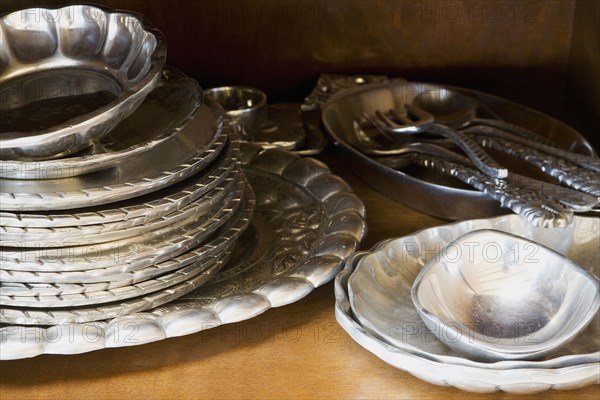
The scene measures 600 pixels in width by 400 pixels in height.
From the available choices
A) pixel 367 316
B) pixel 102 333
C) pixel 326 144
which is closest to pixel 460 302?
pixel 367 316

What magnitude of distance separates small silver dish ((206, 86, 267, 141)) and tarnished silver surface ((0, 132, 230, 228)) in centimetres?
19

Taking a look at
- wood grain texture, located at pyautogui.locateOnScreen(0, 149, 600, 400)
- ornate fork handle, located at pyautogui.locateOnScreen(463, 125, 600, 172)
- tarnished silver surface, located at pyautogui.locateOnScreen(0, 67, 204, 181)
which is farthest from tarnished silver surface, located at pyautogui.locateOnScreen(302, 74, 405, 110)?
wood grain texture, located at pyautogui.locateOnScreen(0, 149, 600, 400)

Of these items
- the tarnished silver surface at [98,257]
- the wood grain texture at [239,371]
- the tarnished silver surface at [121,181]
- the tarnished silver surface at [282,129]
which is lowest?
the wood grain texture at [239,371]

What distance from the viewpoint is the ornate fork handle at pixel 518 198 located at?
648 mm

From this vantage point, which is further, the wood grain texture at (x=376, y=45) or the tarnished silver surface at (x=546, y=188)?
the wood grain texture at (x=376, y=45)

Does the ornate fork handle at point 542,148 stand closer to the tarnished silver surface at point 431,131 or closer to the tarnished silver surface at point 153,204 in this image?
the tarnished silver surface at point 431,131

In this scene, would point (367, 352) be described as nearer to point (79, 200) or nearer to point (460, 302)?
point (460, 302)

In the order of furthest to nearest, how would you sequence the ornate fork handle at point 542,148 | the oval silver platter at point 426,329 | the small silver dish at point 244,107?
the small silver dish at point 244,107, the ornate fork handle at point 542,148, the oval silver platter at point 426,329

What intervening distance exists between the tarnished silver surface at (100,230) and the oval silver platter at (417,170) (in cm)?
21

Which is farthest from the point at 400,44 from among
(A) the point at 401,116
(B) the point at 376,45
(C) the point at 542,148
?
(C) the point at 542,148

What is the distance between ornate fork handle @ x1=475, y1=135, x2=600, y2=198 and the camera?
708mm

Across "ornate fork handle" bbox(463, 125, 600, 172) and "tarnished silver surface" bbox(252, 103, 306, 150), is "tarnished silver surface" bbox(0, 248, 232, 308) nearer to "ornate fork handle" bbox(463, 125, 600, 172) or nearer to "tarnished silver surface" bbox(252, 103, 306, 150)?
"tarnished silver surface" bbox(252, 103, 306, 150)

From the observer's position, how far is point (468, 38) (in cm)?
100

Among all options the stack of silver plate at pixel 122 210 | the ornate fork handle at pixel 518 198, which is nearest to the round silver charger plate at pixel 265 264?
the stack of silver plate at pixel 122 210
